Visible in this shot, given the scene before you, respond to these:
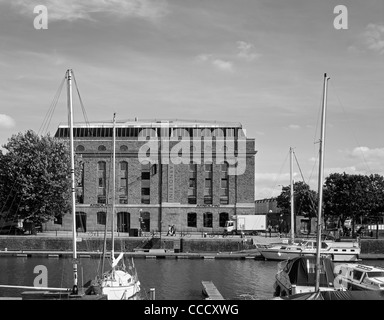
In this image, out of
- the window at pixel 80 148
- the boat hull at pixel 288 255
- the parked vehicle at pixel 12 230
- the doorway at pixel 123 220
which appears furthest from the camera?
the doorway at pixel 123 220

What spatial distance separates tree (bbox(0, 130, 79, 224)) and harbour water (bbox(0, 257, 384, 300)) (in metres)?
9.65

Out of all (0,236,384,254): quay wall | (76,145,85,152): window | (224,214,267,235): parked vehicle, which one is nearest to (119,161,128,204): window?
(76,145,85,152): window

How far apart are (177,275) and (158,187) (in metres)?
33.7

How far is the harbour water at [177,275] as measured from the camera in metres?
35.7

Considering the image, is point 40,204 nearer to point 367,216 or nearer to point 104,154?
point 104,154

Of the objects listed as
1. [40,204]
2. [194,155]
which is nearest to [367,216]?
[194,155]

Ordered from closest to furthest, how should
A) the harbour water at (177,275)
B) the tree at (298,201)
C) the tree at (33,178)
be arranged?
the harbour water at (177,275), the tree at (33,178), the tree at (298,201)

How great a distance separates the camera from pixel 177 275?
44.1 m

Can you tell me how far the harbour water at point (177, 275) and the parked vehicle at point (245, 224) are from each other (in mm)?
16426

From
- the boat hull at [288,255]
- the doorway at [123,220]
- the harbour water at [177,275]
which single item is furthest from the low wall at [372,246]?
the doorway at [123,220]

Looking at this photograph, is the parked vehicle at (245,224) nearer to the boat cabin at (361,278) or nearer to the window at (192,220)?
the window at (192,220)

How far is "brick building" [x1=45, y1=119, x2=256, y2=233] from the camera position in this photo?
74.1 m

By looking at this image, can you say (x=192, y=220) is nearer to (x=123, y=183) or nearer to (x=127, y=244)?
(x=123, y=183)

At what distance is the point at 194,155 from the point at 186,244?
15295mm
